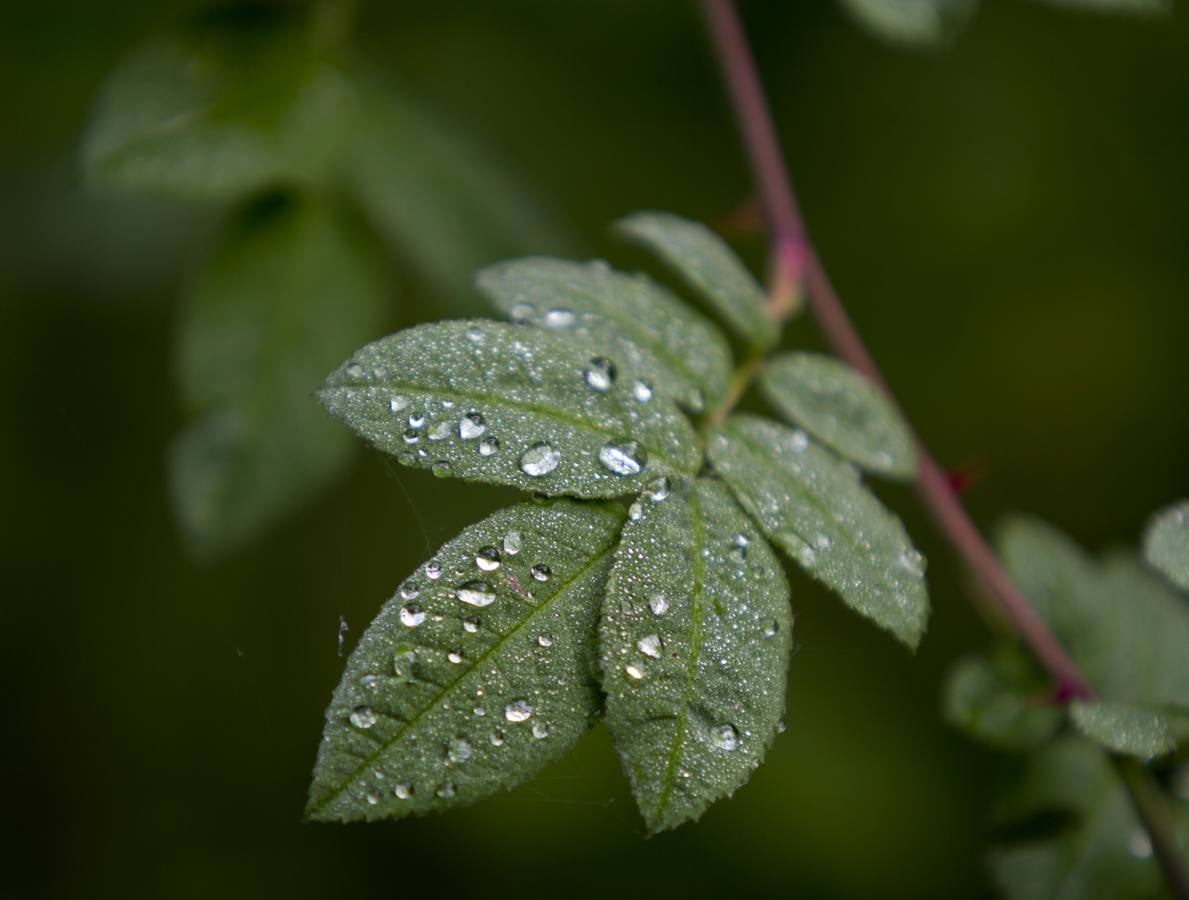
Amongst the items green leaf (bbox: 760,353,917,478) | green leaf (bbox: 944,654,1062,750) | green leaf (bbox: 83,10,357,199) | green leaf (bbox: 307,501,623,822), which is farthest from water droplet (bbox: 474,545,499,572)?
green leaf (bbox: 83,10,357,199)

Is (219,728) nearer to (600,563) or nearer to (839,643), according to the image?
(839,643)

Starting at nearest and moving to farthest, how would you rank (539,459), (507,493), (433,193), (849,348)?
(539,459), (849,348), (433,193), (507,493)

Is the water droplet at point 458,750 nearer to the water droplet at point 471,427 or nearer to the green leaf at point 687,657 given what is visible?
the green leaf at point 687,657

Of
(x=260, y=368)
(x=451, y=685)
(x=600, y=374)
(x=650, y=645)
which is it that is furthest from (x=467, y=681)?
(x=260, y=368)

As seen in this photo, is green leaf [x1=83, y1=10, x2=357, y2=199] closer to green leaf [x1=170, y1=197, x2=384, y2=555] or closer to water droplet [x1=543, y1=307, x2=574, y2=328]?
green leaf [x1=170, y1=197, x2=384, y2=555]

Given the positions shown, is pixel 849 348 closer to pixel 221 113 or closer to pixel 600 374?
pixel 600 374

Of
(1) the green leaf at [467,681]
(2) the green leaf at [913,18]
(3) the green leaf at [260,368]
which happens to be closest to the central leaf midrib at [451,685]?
(1) the green leaf at [467,681]

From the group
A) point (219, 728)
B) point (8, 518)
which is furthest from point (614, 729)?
point (8, 518)
